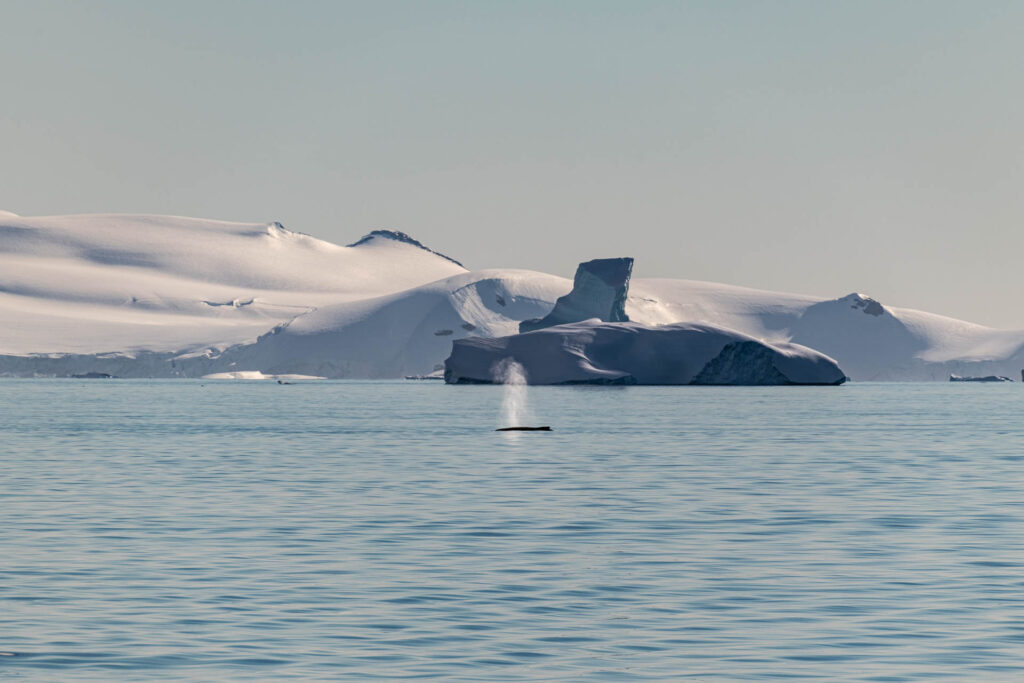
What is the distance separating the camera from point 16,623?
18.5 metres

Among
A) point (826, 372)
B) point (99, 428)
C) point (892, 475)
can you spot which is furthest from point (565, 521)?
point (826, 372)

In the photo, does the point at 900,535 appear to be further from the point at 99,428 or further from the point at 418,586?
the point at 99,428

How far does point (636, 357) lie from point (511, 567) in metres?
166

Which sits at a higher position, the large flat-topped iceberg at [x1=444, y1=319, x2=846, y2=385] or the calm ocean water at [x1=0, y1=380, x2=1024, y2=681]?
the large flat-topped iceberg at [x1=444, y1=319, x2=846, y2=385]

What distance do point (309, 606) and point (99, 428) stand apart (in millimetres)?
58146

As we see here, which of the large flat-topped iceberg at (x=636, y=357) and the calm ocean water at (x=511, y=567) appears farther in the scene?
the large flat-topped iceberg at (x=636, y=357)

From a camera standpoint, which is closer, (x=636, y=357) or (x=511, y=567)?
(x=511, y=567)

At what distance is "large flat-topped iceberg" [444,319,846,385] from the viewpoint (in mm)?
183750

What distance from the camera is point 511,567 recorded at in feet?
76.9

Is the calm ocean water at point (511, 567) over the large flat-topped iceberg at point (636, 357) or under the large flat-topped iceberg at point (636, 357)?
under

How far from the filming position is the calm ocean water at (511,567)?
16.4m

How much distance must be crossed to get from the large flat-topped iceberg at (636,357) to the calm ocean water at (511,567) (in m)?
131

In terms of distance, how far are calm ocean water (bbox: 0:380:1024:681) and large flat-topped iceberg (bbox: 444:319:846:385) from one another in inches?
5147

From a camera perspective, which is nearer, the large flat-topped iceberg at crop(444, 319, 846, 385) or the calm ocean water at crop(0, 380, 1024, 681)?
the calm ocean water at crop(0, 380, 1024, 681)
